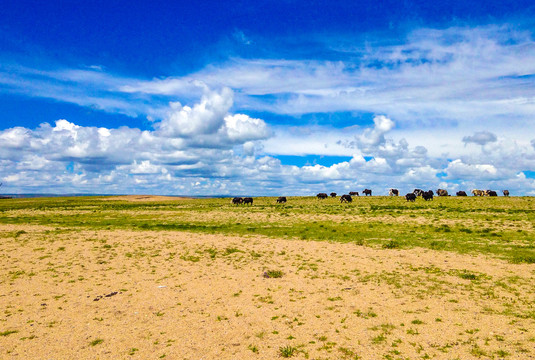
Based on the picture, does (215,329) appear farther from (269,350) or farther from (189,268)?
(189,268)

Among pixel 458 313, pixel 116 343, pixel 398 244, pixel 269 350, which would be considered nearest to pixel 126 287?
pixel 116 343

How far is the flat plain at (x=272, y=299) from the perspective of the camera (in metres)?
10.3

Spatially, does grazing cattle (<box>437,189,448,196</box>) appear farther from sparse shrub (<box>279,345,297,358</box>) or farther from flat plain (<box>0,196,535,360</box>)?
sparse shrub (<box>279,345,297,358</box>)

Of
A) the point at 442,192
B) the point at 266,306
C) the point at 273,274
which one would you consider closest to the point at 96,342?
the point at 266,306

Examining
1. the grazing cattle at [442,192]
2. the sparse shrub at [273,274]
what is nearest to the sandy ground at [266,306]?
the sparse shrub at [273,274]

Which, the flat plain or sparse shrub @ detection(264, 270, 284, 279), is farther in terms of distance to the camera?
sparse shrub @ detection(264, 270, 284, 279)

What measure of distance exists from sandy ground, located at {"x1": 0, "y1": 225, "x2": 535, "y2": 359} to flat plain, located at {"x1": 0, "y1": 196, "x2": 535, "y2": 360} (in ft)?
0.22

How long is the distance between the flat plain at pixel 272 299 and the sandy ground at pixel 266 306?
7 cm

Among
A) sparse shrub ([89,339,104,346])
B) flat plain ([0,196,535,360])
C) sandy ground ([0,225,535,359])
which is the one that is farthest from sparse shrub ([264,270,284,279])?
sparse shrub ([89,339,104,346])

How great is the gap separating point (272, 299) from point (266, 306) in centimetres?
82

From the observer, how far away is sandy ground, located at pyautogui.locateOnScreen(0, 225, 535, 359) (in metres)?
10.2

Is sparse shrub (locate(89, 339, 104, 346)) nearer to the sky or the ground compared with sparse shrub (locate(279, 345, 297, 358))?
nearer to the ground

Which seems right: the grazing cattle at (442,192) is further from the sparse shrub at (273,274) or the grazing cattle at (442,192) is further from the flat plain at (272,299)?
the sparse shrub at (273,274)

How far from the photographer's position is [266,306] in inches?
544
